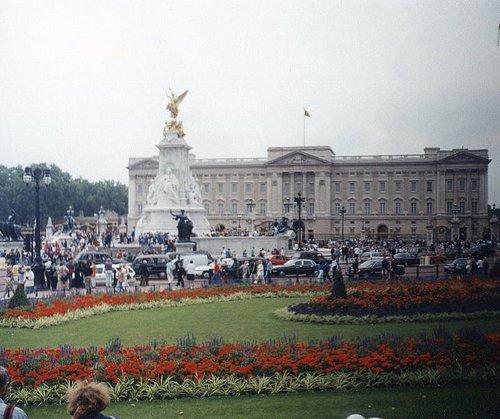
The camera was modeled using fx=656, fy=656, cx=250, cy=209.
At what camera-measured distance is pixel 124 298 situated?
18250 mm

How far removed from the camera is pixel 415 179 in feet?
257

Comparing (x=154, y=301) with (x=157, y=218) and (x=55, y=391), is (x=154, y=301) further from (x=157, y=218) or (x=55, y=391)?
(x=157, y=218)

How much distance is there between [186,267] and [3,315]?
13059mm

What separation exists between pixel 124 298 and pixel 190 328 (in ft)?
16.5

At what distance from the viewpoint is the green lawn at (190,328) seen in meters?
12.2

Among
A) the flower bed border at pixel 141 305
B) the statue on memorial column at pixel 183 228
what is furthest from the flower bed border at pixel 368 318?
the statue on memorial column at pixel 183 228

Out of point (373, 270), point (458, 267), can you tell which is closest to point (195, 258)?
point (373, 270)

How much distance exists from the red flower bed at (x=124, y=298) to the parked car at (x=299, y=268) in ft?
23.6

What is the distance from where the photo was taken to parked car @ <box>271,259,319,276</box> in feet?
91.7

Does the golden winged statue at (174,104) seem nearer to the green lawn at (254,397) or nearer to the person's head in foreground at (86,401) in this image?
the green lawn at (254,397)

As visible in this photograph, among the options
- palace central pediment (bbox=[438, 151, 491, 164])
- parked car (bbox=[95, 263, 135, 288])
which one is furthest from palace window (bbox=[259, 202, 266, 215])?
palace central pediment (bbox=[438, 151, 491, 164])

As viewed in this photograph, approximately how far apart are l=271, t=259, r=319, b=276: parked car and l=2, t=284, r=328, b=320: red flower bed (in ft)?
23.6

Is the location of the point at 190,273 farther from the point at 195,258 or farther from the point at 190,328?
the point at 190,328

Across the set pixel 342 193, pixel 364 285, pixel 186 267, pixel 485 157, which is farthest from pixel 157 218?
pixel 342 193
